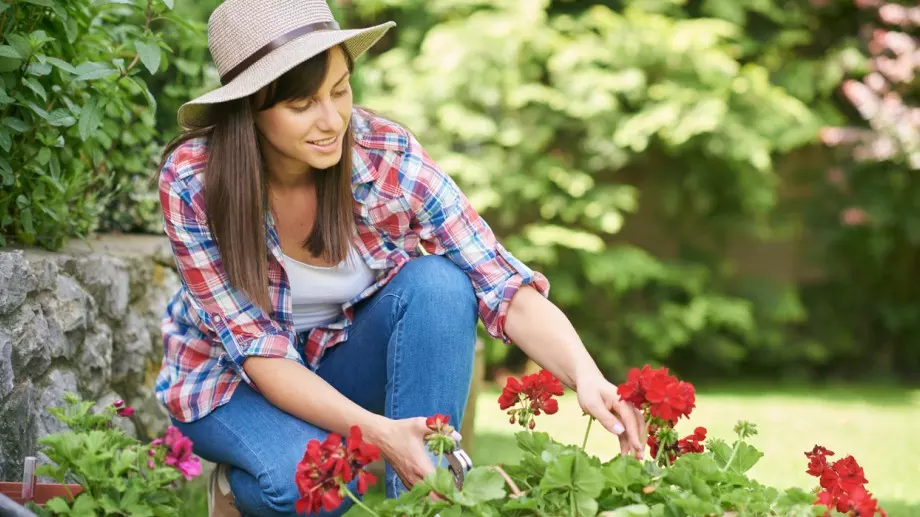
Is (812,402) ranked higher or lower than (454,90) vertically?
lower

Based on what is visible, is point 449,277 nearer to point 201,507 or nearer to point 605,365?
point 201,507

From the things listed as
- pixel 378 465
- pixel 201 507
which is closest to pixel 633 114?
pixel 378 465

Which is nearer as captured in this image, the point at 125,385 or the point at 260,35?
the point at 260,35

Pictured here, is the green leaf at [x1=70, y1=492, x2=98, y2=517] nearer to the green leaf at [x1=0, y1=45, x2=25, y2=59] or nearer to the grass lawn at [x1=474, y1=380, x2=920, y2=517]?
the green leaf at [x1=0, y1=45, x2=25, y2=59]

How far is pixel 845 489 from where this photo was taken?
145 cm

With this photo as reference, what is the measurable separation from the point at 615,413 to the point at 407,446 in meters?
0.33

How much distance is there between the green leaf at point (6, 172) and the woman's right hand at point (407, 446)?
0.91 metres

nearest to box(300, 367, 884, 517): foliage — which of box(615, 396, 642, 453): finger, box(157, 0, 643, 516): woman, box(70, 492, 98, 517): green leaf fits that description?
box(615, 396, 642, 453): finger

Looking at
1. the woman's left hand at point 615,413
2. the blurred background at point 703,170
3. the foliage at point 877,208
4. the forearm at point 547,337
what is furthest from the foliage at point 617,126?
the woman's left hand at point 615,413

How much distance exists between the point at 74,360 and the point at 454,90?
3.32 m

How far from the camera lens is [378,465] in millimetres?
2826

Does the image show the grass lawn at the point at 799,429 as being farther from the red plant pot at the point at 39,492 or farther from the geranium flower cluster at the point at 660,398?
the geranium flower cluster at the point at 660,398

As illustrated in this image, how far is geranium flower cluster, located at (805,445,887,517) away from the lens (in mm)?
1390

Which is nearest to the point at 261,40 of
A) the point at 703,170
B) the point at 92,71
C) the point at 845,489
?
the point at 92,71
